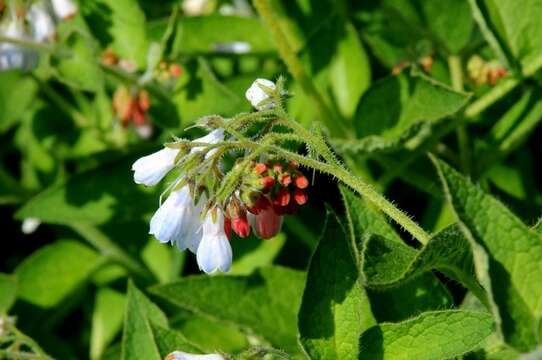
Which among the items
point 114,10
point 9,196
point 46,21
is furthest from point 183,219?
point 9,196

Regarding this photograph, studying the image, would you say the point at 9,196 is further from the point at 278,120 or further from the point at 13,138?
the point at 278,120

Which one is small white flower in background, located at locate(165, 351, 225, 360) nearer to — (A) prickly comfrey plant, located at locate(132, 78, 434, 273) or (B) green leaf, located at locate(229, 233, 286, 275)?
(A) prickly comfrey plant, located at locate(132, 78, 434, 273)

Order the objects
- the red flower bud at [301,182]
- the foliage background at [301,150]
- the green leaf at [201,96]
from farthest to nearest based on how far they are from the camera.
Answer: the green leaf at [201,96] → the foliage background at [301,150] → the red flower bud at [301,182]

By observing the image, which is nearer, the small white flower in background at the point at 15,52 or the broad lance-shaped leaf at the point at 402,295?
the broad lance-shaped leaf at the point at 402,295

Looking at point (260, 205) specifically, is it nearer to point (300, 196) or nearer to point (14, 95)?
point (300, 196)

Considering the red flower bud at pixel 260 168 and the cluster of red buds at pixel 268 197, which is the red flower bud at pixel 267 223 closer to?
the cluster of red buds at pixel 268 197

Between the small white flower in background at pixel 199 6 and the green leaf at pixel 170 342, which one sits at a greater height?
the small white flower in background at pixel 199 6

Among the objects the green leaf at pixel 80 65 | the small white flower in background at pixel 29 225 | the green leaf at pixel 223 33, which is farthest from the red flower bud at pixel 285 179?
the small white flower in background at pixel 29 225
